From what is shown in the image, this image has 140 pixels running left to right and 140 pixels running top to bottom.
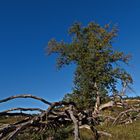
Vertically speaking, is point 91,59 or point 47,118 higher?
point 91,59

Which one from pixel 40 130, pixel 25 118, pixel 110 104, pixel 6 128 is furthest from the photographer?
pixel 110 104

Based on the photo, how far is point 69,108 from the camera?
512 cm

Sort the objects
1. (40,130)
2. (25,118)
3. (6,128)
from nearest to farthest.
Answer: (6,128) → (25,118) → (40,130)

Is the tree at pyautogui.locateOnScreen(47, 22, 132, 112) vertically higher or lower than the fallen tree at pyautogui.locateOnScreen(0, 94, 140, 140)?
higher

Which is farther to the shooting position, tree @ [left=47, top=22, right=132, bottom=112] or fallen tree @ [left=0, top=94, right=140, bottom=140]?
tree @ [left=47, top=22, right=132, bottom=112]

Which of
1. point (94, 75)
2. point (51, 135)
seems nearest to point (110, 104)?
point (51, 135)

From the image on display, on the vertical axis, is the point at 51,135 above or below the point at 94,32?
below

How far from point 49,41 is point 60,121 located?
197ft

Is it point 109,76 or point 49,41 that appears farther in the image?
point 49,41

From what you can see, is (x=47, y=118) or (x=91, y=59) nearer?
(x=47, y=118)

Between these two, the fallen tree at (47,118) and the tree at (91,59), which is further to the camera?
the tree at (91,59)

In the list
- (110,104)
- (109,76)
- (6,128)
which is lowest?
(6,128)

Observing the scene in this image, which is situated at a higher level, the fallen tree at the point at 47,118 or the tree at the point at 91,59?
the tree at the point at 91,59

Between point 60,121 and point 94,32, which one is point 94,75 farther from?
point 60,121
